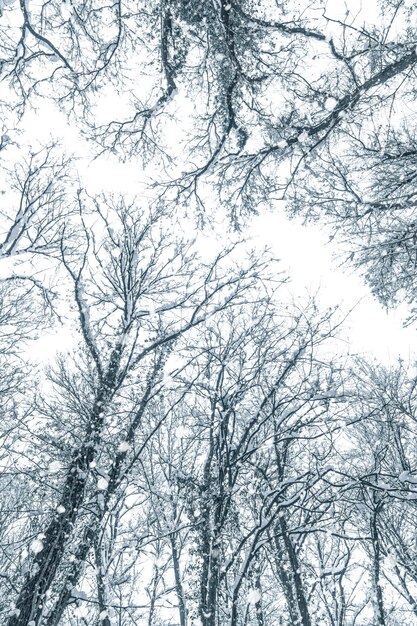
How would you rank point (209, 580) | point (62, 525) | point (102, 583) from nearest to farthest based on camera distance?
point (209, 580), point (62, 525), point (102, 583)

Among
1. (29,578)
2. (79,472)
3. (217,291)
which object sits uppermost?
(217,291)

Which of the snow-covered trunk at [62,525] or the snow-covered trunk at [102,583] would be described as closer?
the snow-covered trunk at [62,525]

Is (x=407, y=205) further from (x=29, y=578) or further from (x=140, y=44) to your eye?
(x=29, y=578)

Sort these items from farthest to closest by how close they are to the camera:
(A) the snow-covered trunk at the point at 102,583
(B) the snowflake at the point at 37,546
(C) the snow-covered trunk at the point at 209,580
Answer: (A) the snow-covered trunk at the point at 102,583 → (B) the snowflake at the point at 37,546 → (C) the snow-covered trunk at the point at 209,580

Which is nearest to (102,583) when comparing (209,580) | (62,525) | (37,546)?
(37,546)

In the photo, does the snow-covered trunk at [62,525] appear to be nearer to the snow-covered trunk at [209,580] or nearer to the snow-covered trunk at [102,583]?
the snow-covered trunk at [102,583]

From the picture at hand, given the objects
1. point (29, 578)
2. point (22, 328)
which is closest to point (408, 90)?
point (29, 578)

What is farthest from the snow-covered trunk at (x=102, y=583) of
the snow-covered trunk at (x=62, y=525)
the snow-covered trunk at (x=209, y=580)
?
the snow-covered trunk at (x=209, y=580)

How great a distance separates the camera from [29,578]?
4152 mm

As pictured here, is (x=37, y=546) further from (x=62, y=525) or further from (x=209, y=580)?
(x=209, y=580)

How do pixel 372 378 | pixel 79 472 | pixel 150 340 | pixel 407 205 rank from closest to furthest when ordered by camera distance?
pixel 79 472
pixel 407 205
pixel 150 340
pixel 372 378

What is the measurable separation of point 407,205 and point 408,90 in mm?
1379

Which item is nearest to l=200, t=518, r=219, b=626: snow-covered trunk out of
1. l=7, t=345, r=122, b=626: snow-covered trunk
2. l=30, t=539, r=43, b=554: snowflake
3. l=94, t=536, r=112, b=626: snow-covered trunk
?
l=94, t=536, r=112, b=626: snow-covered trunk

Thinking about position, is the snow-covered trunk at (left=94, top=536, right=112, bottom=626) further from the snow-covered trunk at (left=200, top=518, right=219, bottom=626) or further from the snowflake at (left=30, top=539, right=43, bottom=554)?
the snow-covered trunk at (left=200, top=518, right=219, bottom=626)
